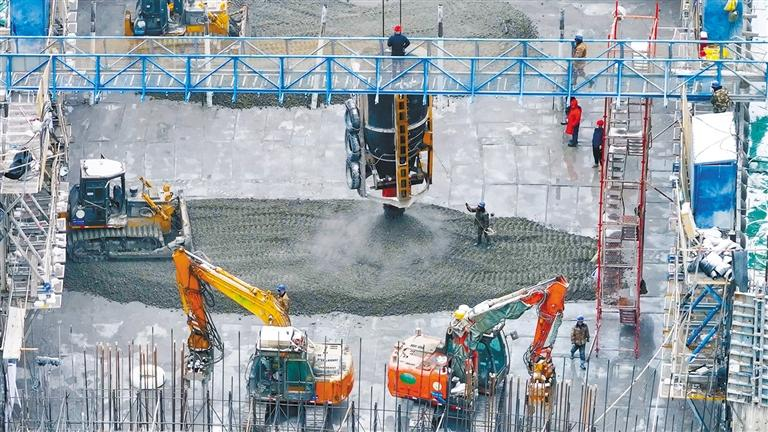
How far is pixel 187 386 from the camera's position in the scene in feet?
332

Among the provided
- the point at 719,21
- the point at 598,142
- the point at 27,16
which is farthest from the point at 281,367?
the point at 719,21

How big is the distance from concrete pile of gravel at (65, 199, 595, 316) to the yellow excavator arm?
17.3 feet

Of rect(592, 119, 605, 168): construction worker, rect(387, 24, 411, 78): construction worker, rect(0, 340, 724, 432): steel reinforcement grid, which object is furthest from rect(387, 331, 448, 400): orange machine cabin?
rect(592, 119, 605, 168): construction worker

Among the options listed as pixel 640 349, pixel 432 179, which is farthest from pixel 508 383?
pixel 432 179

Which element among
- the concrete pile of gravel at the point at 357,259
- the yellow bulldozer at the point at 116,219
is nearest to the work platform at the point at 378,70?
the yellow bulldozer at the point at 116,219

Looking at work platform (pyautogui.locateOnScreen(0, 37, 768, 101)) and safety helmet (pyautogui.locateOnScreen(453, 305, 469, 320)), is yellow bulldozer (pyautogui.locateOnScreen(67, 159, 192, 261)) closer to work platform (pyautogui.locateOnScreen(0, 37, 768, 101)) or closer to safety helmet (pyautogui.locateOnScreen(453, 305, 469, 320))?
work platform (pyautogui.locateOnScreen(0, 37, 768, 101))

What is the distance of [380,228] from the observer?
4313 inches

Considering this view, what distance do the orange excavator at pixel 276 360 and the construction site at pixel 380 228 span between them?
12 cm

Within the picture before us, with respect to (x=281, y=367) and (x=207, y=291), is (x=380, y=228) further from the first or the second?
(x=281, y=367)

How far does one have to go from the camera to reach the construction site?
98438 mm

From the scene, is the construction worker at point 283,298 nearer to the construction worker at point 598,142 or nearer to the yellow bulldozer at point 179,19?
the construction worker at point 598,142

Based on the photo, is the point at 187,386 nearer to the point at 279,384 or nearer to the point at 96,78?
the point at 279,384

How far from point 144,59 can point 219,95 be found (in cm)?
1309

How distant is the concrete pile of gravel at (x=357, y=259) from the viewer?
106125 millimetres
